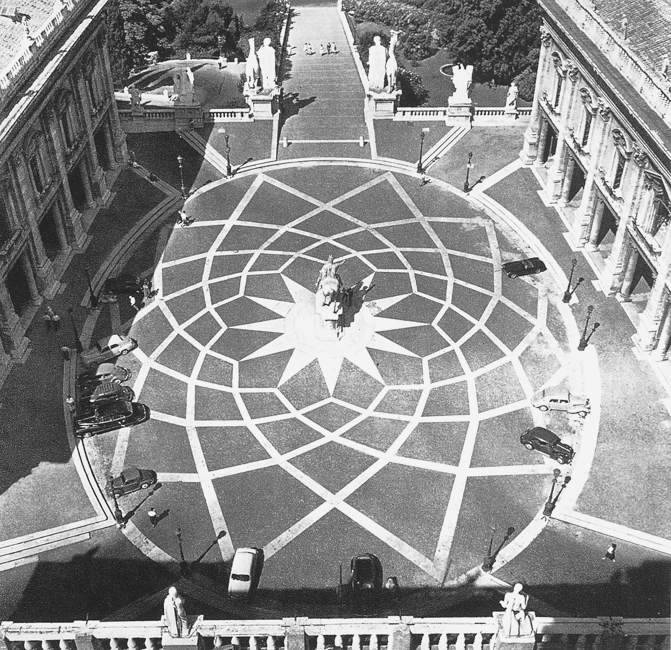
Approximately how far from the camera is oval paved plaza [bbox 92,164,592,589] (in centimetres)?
4009

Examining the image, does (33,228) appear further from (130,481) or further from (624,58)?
(624,58)

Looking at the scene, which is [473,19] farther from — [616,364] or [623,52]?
[616,364]

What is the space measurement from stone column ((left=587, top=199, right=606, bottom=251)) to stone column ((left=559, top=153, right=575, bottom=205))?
5177 millimetres

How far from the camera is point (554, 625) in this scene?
2839 cm

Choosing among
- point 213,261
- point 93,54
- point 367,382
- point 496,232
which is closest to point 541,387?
point 367,382

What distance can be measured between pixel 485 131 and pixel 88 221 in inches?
1365

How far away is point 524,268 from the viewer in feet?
182

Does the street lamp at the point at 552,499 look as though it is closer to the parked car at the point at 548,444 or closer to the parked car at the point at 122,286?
the parked car at the point at 548,444

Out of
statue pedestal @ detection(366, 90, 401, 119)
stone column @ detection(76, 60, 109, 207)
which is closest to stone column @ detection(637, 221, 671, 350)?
statue pedestal @ detection(366, 90, 401, 119)

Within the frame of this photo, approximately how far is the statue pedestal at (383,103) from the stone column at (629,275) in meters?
29.8

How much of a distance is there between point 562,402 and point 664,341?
7648 millimetres

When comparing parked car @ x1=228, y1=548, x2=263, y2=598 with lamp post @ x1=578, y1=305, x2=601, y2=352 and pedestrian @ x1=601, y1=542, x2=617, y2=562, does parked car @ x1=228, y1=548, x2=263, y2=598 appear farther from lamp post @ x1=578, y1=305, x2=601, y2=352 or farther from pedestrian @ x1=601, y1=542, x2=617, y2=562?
lamp post @ x1=578, y1=305, x2=601, y2=352

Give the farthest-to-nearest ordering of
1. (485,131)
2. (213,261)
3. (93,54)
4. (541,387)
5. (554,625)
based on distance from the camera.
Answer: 1. (485,131)
2. (93,54)
3. (213,261)
4. (541,387)
5. (554,625)

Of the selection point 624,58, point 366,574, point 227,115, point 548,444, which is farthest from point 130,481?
point 227,115
